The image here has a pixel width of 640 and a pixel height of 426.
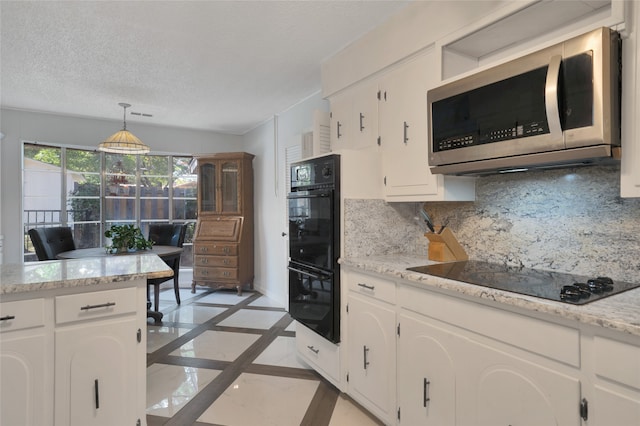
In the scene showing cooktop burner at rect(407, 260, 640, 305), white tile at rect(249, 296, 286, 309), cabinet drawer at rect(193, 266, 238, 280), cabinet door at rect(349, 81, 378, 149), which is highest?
cabinet door at rect(349, 81, 378, 149)

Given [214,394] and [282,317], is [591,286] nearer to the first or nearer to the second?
[214,394]

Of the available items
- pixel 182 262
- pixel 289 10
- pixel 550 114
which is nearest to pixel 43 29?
pixel 289 10

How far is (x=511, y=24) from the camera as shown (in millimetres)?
1646

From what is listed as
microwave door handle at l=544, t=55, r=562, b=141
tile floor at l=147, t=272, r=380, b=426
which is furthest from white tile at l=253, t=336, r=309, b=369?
microwave door handle at l=544, t=55, r=562, b=141

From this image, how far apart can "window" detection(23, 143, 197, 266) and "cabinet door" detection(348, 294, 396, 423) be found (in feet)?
13.9

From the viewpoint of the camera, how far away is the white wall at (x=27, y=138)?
4.10 meters

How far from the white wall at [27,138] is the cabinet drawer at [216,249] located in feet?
5.24

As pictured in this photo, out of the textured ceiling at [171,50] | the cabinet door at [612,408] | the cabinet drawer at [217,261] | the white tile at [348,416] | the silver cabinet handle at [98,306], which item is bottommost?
the white tile at [348,416]

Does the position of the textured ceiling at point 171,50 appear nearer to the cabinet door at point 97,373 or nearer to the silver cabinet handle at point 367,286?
the silver cabinet handle at point 367,286

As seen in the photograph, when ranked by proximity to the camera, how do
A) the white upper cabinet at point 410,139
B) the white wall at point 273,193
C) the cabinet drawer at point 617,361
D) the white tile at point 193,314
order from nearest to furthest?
the cabinet drawer at point 617,361 < the white upper cabinet at point 410,139 < the white tile at point 193,314 < the white wall at point 273,193

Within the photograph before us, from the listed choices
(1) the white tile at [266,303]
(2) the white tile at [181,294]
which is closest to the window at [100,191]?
(2) the white tile at [181,294]

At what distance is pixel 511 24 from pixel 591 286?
124cm

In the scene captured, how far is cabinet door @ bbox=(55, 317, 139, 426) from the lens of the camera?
4.83 feet

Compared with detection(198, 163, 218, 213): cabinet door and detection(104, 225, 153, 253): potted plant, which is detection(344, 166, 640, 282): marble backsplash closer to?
detection(104, 225, 153, 253): potted plant
